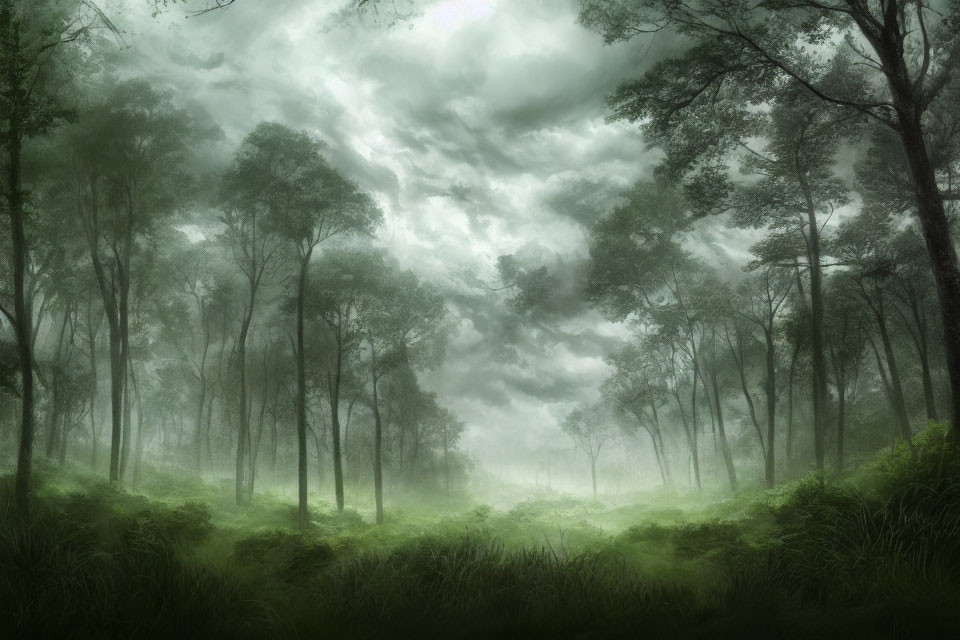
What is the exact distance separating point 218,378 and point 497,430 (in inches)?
358

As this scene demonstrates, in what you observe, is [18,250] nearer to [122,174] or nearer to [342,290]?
[122,174]

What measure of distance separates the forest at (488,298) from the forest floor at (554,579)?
0.03m

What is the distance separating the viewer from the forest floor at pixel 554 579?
394cm

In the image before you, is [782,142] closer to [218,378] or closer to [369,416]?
[369,416]

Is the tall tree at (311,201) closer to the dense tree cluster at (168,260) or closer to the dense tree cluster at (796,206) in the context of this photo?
the dense tree cluster at (168,260)

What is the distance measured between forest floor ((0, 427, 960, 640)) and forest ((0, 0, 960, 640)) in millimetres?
33

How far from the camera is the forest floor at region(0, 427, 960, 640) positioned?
3.94 meters

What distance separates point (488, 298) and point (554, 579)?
6.33m

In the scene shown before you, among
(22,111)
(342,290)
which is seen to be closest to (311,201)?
(342,290)

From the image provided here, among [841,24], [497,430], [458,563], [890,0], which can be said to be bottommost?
[458,563]

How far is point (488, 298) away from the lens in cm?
1041

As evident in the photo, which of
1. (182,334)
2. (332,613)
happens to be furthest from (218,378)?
(332,613)

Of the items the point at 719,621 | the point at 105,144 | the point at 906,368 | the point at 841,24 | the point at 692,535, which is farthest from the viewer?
the point at 906,368

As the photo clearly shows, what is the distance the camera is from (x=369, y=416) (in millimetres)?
17406
